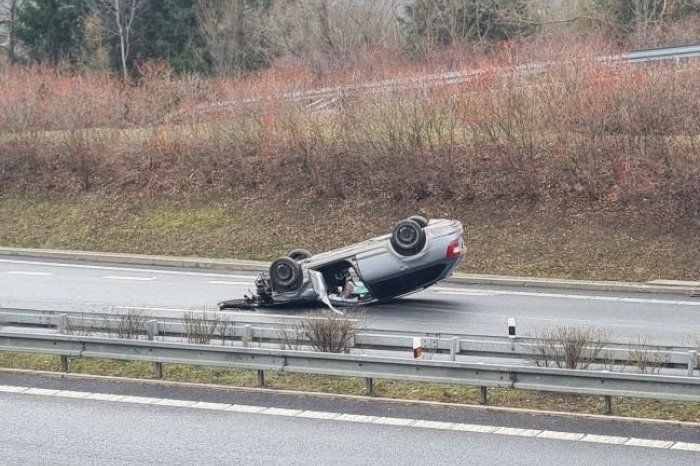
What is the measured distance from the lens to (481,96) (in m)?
29.4

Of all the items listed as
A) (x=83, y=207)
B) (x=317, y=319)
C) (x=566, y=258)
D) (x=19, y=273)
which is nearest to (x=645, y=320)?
(x=566, y=258)

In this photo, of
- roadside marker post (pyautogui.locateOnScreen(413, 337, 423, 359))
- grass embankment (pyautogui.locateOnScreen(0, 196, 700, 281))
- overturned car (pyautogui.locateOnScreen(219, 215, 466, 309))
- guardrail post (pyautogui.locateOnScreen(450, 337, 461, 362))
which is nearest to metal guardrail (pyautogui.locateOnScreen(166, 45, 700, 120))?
grass embankment (pyautogui.locateOnScreen(0, 196, 700, 281))

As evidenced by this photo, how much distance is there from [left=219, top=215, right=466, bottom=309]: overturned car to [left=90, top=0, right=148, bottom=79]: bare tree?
38676mm

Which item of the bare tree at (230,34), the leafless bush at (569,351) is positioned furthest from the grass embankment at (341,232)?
the bare tree at (230,34)

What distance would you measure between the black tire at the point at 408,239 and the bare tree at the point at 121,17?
39443mm

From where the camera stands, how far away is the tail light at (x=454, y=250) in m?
17.7

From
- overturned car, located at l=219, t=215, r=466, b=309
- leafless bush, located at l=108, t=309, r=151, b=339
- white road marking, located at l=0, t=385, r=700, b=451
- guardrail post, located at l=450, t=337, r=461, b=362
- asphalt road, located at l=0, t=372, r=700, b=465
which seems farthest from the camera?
overturned car, located at l=219, t=215, r=466, b=309

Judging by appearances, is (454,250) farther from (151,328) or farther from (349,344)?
(151,328)

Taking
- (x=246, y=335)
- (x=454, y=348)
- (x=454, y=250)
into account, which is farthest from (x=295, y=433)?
(x=454, y=250)

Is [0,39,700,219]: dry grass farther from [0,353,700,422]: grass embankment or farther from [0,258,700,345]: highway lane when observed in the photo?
[0,353,700,422]: grass embankment

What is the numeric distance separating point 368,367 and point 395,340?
1.31 metres

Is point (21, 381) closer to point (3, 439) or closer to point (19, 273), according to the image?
point (3, 439)

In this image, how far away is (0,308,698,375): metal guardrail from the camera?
1195 cm

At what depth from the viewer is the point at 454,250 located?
1778 cm
